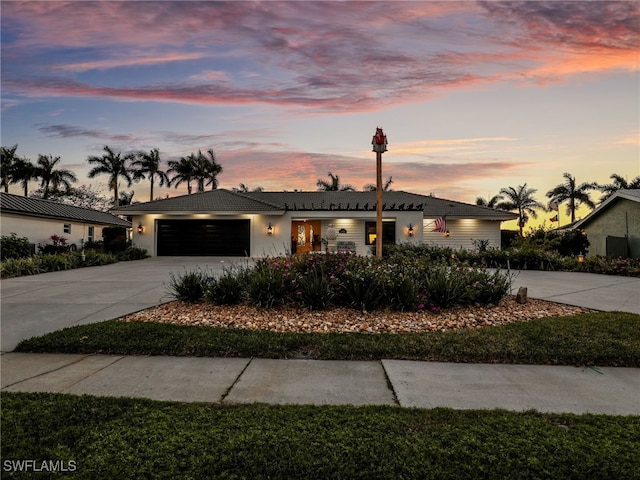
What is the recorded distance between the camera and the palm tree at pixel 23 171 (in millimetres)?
34344

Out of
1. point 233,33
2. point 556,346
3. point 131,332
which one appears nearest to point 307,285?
point 131,332

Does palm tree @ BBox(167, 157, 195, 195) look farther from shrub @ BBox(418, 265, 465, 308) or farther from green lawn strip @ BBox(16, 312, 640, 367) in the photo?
shrub @ BBox(418, 265, 465, 308)

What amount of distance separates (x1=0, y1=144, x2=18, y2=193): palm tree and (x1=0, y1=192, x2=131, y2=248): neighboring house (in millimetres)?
17031

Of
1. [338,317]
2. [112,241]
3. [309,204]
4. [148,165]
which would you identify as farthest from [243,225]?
[148,165]

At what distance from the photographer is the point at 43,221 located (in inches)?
745

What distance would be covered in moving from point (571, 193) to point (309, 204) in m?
26.6

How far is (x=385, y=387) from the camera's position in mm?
3166

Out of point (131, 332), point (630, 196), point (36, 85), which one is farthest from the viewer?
point (630, 196)

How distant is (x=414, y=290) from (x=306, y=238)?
1919cm

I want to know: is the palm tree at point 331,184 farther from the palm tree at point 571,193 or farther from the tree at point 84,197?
the tree at point 84,197

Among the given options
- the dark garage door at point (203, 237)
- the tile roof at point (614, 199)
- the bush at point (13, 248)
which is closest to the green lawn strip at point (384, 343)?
the bush at point (13, 248)

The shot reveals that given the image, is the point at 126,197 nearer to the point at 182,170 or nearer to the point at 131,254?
the point at 182,170

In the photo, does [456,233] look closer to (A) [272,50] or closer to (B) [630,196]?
(B) [630,196]

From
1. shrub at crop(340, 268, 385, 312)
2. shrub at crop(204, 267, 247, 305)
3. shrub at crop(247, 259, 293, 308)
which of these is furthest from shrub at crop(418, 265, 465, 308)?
shrub at crop(204, 267, 247, 305)
